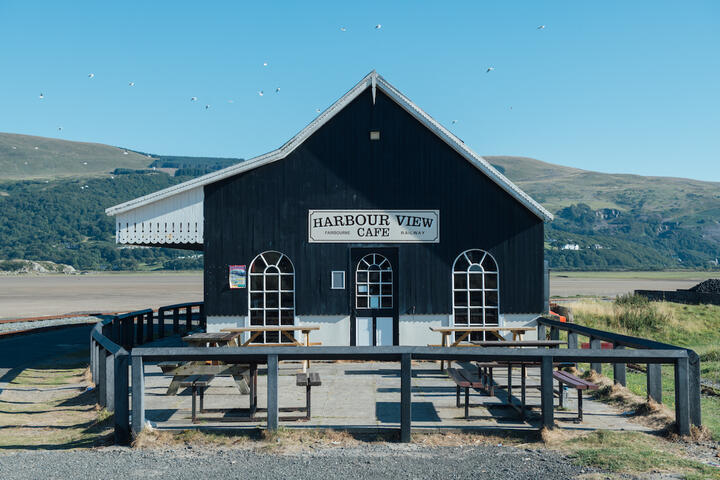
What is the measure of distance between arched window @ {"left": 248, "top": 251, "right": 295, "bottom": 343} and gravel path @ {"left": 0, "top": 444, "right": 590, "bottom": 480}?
21.9 feet

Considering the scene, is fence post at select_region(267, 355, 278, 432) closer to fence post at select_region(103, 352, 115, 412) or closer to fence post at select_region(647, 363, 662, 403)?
fence post at select_region(103, 352, 115, 412)

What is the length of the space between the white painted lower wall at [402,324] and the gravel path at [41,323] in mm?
12020

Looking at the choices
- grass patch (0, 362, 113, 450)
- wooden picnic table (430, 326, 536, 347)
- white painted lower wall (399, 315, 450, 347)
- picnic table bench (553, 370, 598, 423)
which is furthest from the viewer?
white painted lower wall (399, 315, 450, 347)

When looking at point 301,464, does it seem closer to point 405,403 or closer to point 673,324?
point 405,403

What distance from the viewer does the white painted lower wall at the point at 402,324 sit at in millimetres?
13734

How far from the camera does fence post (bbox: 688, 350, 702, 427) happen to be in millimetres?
7586

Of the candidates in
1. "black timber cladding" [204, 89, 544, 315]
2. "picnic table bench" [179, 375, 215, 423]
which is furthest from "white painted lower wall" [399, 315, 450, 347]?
"picnic table bench" [179, 375, 215, 423]

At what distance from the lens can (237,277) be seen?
540 inches

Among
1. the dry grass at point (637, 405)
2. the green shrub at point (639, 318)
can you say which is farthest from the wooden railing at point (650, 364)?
the green shrub at point (639, 318)

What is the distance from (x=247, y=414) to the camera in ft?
28.3

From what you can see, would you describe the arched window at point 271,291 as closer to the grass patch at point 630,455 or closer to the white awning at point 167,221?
the white awning at point 167,221

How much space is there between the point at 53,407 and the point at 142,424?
11.3 ft

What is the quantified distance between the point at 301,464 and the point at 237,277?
7618 millimetres

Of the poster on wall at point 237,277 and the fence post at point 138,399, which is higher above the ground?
the poster on wall at point 237,277
